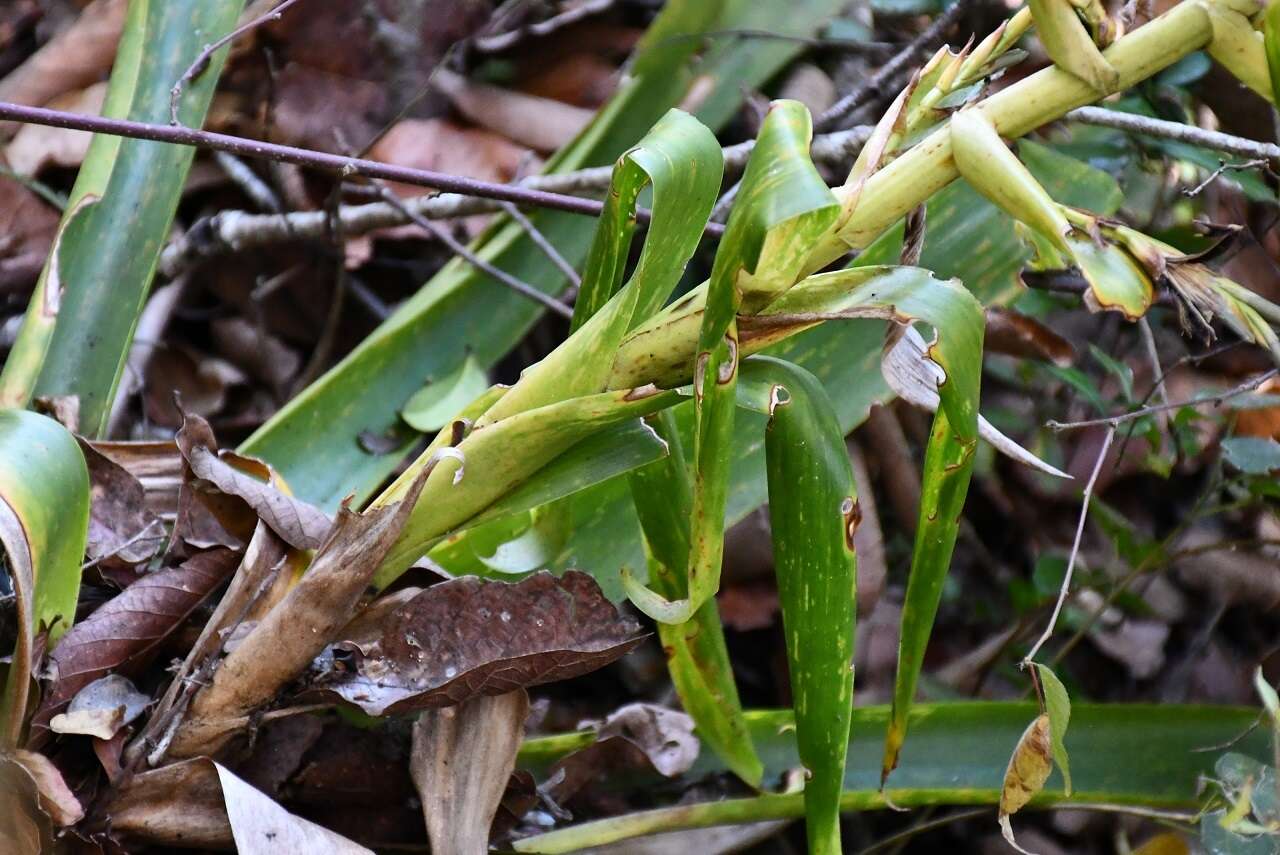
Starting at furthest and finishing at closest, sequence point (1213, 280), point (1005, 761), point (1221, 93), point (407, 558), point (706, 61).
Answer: point (706, 61)
point (1221, 93)
point (1005, 761)
point (407, 558)
point (1213, 280)

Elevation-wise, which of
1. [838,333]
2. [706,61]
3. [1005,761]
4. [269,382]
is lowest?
[1005,761]

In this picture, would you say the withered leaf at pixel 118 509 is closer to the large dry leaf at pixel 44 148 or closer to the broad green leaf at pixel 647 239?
the broad green leaf at pixel 647 239

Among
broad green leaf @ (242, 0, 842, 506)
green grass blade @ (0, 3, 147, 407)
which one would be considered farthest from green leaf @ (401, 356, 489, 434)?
green grass blade @ (0, 3, 147, 407)

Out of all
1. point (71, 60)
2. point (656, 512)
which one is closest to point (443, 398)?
point (656, 512)

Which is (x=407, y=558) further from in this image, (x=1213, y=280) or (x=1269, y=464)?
(x=1269, y=464)

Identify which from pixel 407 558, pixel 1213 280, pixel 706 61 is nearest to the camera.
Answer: pixel 1213 280

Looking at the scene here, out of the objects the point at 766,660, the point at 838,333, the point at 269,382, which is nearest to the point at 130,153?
the point at 269,382

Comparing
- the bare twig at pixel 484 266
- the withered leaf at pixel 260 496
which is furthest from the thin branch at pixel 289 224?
the withered leaf at pixel 260 496

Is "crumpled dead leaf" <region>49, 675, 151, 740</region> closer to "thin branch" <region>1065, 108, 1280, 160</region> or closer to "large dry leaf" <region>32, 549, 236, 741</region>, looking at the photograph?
Answer: "large dry leaf" <region>32, 549, 236, 741</region>
